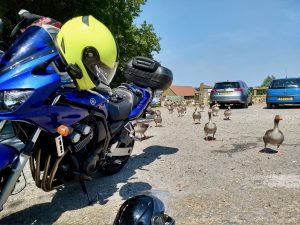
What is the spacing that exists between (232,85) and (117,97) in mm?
17856

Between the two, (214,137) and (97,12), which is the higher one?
(97,12)

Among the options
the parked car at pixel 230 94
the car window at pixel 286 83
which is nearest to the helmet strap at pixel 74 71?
the car window at pixel 286 83

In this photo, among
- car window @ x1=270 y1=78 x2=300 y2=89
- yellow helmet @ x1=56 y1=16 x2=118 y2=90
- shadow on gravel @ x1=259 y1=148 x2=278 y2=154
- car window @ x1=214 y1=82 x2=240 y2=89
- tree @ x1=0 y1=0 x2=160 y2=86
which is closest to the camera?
yellow helmet @ x1=56 y1=16 x2=118 y2=90

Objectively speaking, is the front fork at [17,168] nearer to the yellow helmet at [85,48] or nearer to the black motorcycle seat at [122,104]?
the yellow helmet at [85,48]

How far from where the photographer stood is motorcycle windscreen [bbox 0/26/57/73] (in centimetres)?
341

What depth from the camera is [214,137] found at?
9359 mm

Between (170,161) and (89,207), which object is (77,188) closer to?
(89,207)

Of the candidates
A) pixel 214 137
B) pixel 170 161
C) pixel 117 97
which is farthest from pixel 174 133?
pixel 117 97

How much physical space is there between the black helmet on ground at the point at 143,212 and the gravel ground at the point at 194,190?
159 millimetres

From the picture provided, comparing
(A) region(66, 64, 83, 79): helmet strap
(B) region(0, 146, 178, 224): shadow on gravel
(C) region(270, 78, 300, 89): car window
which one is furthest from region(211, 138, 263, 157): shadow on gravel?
(C) region(270, 78, 300, 89): car window

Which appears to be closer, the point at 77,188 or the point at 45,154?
the point at 45,154

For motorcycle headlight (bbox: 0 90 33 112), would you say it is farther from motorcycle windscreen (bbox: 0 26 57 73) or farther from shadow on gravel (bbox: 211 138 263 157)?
shadow on gravel (bbox: 211 138 263 157)

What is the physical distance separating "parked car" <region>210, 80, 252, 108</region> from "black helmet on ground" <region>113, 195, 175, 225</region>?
20.3 m

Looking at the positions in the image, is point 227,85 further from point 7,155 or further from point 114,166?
point 7,155
